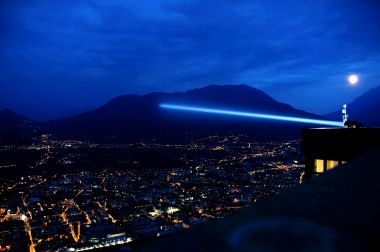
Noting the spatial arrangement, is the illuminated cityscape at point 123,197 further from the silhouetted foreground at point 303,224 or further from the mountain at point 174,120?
the mountain at point 174,120

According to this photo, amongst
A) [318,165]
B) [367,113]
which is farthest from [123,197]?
[367,113]

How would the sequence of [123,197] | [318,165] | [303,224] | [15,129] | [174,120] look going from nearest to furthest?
[303,224]
[318,165]
[123,197]
[15,129]
[174,120]

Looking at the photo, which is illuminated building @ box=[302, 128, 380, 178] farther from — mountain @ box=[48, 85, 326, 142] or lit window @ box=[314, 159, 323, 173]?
mountain @ box=[48, 85, 326, 142]

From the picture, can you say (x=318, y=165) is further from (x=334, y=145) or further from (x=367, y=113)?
(x=367, y=113)

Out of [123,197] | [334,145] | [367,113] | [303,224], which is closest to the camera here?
[303,224]

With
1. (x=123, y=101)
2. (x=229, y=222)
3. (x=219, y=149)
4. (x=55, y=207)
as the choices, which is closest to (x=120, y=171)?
(x=55, y=207)

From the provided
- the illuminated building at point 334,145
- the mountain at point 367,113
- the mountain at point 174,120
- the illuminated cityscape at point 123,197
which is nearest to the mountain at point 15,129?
the mountain at point 174,120
